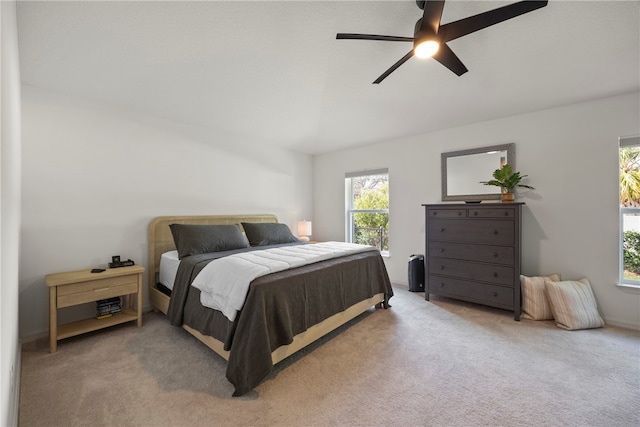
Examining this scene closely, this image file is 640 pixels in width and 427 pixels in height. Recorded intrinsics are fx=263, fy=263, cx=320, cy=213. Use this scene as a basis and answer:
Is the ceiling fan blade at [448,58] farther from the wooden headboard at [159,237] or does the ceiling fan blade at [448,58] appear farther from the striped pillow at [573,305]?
the wooden headboard at [159,237]

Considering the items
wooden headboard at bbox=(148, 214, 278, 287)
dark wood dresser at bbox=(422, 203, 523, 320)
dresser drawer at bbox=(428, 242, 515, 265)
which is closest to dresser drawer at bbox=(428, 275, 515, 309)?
dark wood dresser at bbox=(422, 203, 523, 320)

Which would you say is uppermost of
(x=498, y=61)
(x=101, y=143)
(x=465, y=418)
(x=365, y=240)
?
(x=498, y=61)

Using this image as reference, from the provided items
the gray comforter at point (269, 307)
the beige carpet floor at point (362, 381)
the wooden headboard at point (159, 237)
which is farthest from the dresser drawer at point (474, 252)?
the wooden headboard at point (159, 237)

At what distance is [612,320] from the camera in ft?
8.79

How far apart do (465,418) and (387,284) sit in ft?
5.45

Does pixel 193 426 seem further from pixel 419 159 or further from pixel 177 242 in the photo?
pixel 419 159

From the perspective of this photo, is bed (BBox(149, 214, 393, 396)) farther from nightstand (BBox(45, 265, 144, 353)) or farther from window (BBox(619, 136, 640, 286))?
window (BBox(619, 136, 640, 286))

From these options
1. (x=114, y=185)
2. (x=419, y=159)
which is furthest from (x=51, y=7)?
(x=419, y=159)

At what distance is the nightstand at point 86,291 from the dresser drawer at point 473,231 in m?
→ 3.38

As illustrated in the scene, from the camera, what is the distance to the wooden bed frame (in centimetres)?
202

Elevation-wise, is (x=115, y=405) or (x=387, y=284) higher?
(x=387, y=284)

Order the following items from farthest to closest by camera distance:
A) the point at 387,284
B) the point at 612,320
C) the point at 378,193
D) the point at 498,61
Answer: the point at 378,193, the point at 387,284, the point at 612,320, the point at 498,61

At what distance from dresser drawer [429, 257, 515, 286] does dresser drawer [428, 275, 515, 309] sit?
66 mm

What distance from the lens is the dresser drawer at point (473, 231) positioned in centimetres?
286
